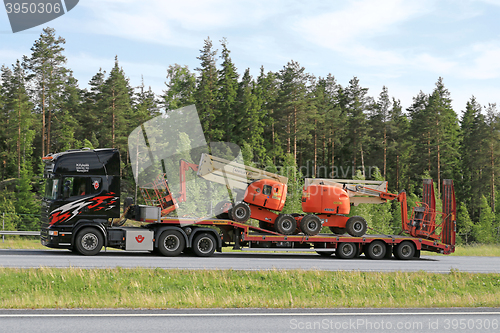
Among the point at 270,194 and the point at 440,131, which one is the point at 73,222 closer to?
the point at 270,194

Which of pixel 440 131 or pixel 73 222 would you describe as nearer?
pixel 73 222

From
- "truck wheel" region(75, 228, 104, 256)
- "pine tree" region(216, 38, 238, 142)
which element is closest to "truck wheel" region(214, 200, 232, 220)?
"truck wheel" region(75, 228, 104, 256)

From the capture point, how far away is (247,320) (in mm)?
8656

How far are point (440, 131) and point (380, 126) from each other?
9598mm

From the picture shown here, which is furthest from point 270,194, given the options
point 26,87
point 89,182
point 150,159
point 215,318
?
point 26,87

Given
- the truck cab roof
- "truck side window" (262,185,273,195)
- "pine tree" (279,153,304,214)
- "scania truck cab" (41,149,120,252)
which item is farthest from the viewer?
"pine tree" (279,153,304,214)

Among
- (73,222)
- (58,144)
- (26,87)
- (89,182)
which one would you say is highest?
(26,87)

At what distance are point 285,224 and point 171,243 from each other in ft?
15.7

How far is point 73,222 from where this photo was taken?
17562 millimetres

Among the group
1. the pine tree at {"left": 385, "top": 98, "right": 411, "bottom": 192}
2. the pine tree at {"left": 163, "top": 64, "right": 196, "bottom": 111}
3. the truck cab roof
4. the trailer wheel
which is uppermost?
the pine tree at {"left": 163, "top": 64, "right": 196, "bottom": 111}

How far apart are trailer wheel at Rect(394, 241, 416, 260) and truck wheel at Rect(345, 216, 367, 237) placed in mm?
1802

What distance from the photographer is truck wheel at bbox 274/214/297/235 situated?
65.1 ft

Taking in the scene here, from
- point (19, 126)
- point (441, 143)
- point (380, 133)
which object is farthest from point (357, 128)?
point (19, 126)

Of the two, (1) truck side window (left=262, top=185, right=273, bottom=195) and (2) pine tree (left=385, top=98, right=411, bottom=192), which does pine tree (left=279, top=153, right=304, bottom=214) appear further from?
(2) pine tree (left=385, top=98, right=411, bottom=192)
